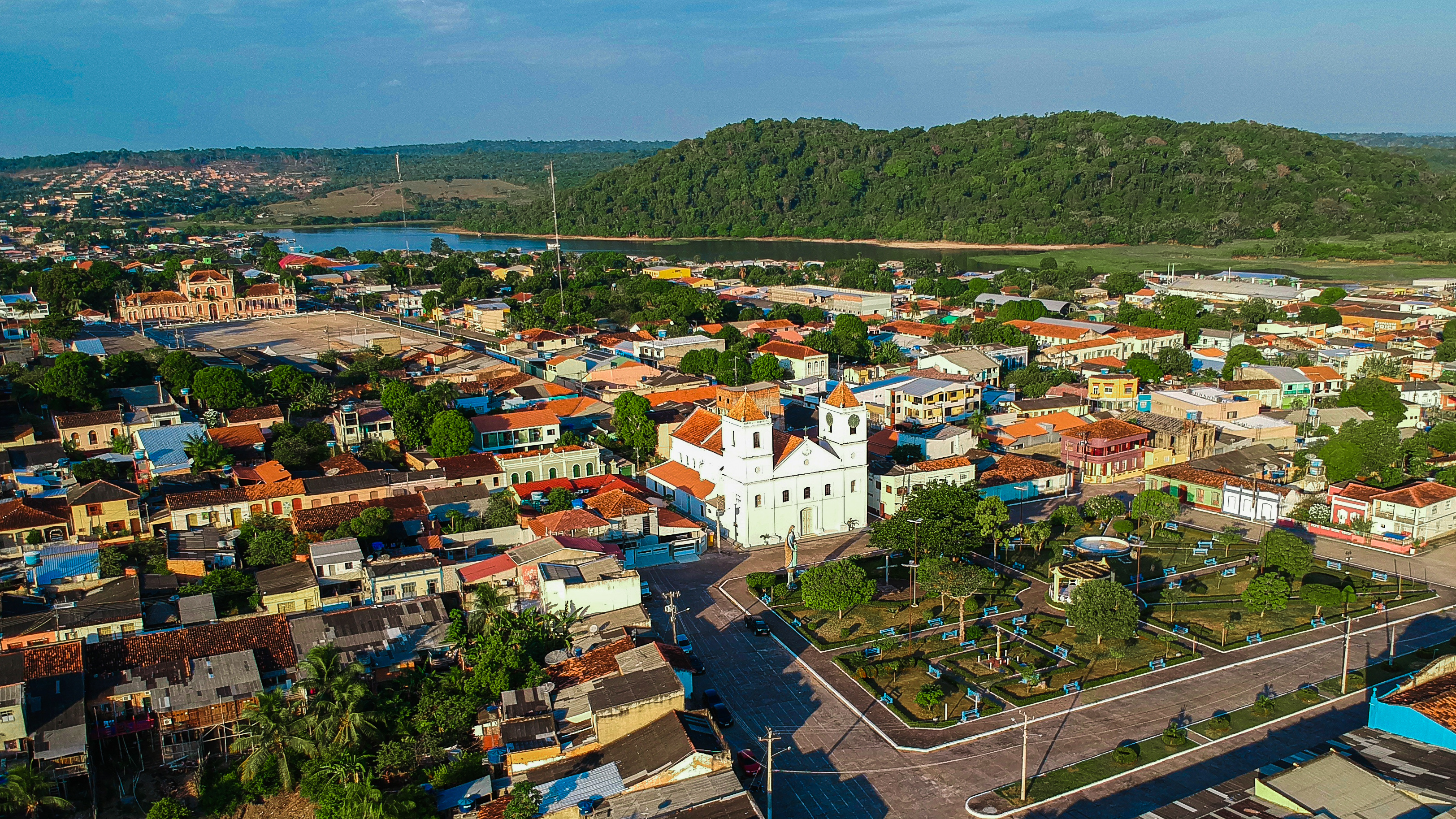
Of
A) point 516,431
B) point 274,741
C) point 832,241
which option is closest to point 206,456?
point 516,431

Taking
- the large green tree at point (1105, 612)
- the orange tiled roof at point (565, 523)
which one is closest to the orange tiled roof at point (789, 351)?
the orange tiled roof at point (565, 523)

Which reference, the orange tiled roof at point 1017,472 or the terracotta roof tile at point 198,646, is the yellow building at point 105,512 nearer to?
the terracotta roof tile at point 198,646

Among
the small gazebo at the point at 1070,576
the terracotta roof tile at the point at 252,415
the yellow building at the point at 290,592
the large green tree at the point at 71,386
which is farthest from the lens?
the large green tree at the point at 71,386

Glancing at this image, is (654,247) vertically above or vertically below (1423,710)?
above

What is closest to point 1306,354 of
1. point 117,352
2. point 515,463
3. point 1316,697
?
point 1316,697

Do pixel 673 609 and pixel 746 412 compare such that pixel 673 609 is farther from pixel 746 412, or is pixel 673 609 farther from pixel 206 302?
pixel 206 302
